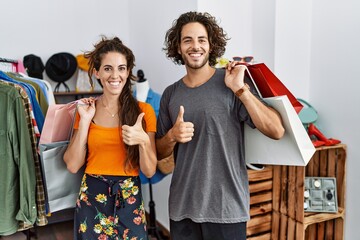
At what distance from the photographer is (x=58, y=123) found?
5.02ft

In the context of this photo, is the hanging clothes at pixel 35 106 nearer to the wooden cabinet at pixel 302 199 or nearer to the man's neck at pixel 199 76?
the man's neck at pixel 199 76

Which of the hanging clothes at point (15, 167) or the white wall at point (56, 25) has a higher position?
the white wall at point (56, 25)

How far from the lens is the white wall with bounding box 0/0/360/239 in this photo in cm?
208

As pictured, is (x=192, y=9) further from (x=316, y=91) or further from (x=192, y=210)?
(x=192, y=210)

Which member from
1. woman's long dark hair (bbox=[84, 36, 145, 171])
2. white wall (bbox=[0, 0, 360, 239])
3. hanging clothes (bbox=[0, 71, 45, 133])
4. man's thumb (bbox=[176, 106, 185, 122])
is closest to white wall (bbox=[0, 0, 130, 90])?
white wall (bbox=[0, 0, 360, 239])

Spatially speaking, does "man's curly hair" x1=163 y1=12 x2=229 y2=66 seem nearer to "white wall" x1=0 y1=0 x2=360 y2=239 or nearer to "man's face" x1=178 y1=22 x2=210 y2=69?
"man's face" x1=178 y1=22 x2=210 y2=69

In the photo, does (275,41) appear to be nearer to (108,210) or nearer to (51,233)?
(108,210)

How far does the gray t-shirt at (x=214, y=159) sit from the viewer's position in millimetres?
1282

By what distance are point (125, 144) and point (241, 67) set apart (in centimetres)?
56

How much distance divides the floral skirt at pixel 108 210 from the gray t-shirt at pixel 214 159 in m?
0.21

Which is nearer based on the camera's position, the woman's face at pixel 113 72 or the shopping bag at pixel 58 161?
the woman's face at pixel 113 72

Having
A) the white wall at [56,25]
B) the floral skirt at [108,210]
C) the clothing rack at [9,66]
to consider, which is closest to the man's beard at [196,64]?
the floral skirt at [108,210]

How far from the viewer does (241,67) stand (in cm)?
125

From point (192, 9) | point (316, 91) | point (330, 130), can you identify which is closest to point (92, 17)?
point (192, 9)
